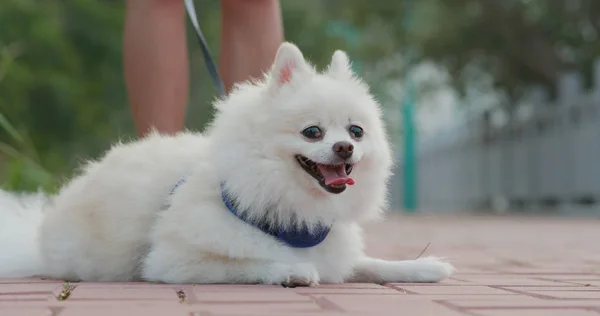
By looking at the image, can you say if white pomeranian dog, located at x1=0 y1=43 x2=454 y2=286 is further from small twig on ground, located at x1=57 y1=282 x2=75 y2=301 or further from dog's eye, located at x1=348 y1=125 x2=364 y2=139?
small twig on ground, located at x1=57 y1=282 x2=75 y2=301

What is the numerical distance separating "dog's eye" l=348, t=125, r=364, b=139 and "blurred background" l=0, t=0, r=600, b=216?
306 inches

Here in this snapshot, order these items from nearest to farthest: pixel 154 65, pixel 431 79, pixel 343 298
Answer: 1. pixel 343 298
2. pixel 154 65
3. pixel 431 79

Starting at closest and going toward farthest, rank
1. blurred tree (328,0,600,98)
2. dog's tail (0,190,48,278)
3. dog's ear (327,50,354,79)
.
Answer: dog's ear (327,50,354,79) < dog's tail (0,190,48,278) < blurred tree (328,0,600,98)

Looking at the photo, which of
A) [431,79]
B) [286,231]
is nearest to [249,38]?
[286,231]

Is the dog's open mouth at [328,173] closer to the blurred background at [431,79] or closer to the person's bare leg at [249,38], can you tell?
the person's bare leg at [249,38]

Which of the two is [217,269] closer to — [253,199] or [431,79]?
[253,199]

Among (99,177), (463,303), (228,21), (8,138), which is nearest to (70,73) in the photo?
(8,138)

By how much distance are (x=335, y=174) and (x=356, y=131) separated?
198mm

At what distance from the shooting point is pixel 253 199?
342 centimetres

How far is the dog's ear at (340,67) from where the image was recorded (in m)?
3.72

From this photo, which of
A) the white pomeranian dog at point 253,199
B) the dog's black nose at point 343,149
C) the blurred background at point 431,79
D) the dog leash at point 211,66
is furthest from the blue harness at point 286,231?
the blurred background at point 431,79

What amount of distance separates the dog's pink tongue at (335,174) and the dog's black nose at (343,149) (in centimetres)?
11

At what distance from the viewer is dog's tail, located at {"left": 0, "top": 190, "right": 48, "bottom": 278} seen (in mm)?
4023

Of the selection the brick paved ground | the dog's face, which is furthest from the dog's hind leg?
the dog's face
